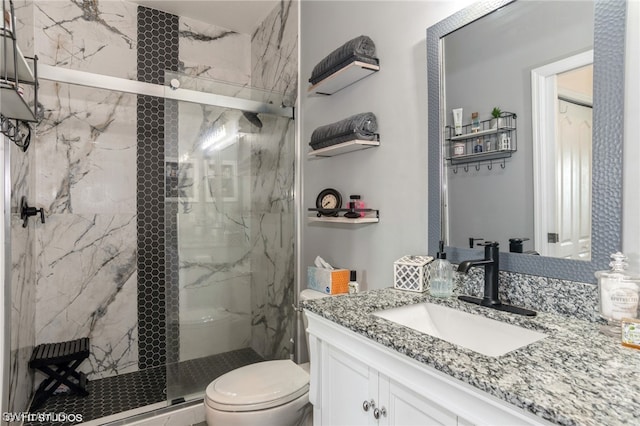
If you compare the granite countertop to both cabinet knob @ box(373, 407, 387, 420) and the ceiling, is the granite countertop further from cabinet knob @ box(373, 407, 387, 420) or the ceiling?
the ceiling

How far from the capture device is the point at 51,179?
251 cm

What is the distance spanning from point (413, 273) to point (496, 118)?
66cm

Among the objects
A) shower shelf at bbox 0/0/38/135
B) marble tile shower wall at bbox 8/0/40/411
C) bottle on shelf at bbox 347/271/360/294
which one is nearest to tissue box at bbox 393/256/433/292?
bottle on shelf at bbox 347/271/360/294

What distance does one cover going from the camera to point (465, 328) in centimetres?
116

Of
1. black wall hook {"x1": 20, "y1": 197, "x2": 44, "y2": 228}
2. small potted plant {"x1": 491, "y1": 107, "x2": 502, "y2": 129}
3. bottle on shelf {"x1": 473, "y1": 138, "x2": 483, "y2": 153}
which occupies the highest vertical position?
small potted plant {"x1": 491, "y1": 107, "x2": 502, "y2": 129}

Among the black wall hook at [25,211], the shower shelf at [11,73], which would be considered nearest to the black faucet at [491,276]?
the shower shelf at [11,73]

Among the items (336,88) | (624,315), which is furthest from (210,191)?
(624,315)

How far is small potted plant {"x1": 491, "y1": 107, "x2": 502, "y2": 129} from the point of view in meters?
1.28

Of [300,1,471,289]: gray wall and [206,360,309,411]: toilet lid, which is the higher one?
[300,1,471,289]: gray wall

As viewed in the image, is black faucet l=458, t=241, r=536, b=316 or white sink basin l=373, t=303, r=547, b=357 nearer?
white sink basin l=373, t=303, r=547, b=357

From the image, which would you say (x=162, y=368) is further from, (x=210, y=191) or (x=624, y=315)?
(x=624, y=315)

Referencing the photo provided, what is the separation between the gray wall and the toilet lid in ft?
1.97

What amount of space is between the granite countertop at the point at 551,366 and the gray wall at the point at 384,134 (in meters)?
0.65

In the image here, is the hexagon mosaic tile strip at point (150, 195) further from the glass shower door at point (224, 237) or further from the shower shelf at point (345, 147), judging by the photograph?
the shower shelf at point (345, 147)
